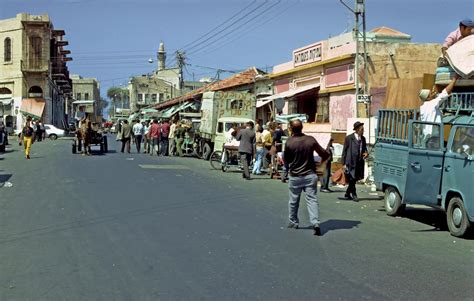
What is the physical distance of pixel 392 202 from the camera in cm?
1212

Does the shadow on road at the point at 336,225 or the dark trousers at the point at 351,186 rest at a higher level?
the dark trousers at the point at 351,186

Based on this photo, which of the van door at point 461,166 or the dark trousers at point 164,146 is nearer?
the van door at point 461,166

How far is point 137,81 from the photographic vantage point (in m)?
100

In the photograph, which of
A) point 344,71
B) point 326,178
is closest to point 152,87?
point 344,71

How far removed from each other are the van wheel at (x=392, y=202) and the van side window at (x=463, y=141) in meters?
→ 1.99

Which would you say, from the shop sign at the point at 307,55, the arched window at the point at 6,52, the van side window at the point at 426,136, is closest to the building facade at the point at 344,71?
the shop sign at the point at 307,55

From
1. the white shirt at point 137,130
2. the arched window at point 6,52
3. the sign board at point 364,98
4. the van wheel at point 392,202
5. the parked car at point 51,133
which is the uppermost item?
the arched window at point 6,52

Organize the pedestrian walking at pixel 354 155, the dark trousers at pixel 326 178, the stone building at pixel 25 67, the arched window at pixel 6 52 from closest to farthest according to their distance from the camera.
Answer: the pedestrian walking at pixel 354 155, the dark trousers at pixel 326 178, the stone building at pixel 25 67, the arched window at pixel 6 52

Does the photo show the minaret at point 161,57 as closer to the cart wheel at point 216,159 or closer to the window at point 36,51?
the window at point 36,51

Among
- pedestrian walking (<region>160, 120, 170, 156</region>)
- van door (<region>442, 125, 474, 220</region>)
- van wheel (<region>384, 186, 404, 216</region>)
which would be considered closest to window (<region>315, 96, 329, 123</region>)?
pedestrian walking (<region>160, 120, 170, 156</region>)

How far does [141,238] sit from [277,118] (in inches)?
814

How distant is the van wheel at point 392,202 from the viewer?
469 inches

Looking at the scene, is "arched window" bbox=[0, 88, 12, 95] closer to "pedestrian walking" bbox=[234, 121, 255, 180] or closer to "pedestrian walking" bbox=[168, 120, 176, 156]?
"pedestrian walking" bbox=[168, 120, 176, 156]

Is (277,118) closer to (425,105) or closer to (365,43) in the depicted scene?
(365,43)
